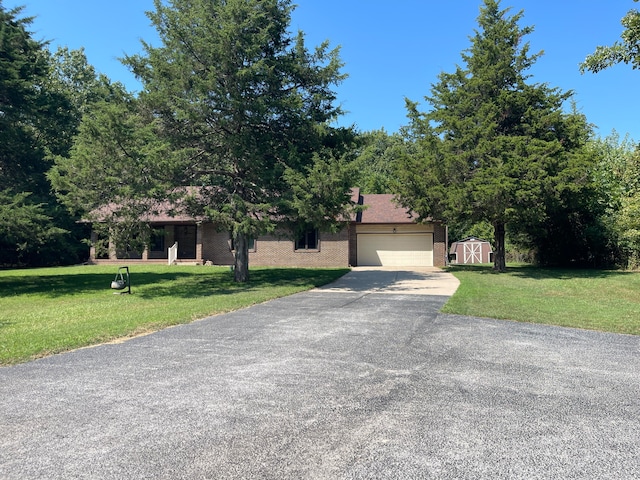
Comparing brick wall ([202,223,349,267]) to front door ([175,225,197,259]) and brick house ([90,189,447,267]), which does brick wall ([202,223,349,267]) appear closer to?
brick house ([90,189,447,267])

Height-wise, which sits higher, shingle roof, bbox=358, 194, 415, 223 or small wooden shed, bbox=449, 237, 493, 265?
shingle roof, bbox=358, 194, 415, 223

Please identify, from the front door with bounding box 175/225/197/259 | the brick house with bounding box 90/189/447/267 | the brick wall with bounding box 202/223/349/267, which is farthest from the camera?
the front door with bounding box 175/225/197/259

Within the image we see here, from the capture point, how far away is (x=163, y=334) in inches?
290

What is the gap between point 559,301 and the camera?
11.5 meters

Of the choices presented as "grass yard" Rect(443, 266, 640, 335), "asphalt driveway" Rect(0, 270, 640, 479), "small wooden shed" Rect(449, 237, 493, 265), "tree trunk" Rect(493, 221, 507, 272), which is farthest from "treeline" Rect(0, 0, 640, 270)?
"small wooden shed" Rect(449, 237, 493, 265)

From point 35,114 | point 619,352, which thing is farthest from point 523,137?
point 35,114

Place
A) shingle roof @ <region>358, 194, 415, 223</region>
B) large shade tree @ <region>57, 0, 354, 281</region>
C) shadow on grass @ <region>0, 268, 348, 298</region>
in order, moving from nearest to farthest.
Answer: large shade tree @ <region>57, 0, 354, 281</region> < shadow on grass @ <region>0, 268, 348, 298</region> < shingle roof @ <region>358, 194, 415, 223</region>

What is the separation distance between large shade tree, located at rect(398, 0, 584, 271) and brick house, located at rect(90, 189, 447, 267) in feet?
14.9

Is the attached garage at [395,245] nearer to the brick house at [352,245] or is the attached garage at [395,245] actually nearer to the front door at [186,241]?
the brick house at [352,245]

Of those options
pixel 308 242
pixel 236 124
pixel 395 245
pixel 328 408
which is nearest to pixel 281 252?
pixel 308 242

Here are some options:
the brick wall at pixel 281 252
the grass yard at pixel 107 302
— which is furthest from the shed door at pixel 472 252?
the grass yard at pixel 107 302

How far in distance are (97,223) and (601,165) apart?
993 inches

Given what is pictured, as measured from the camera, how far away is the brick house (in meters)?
25.3

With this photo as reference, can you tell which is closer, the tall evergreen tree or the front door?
the tall evergreen tree
